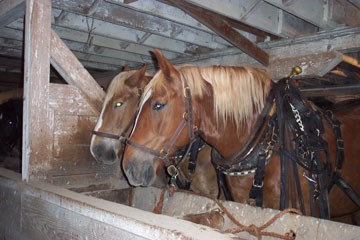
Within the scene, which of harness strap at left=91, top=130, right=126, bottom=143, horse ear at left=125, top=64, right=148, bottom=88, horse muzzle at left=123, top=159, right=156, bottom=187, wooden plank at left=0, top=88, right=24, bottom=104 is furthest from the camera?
wooden plank at left=0, top=88, right=24, bottom=104

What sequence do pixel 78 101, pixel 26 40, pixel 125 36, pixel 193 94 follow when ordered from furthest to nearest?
1. pixel 125 36
2. pixel 78 101
3. pixel 26 40
4. pixel 193 94

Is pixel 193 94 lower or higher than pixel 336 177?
higher

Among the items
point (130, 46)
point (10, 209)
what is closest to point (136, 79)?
point (130, 46)

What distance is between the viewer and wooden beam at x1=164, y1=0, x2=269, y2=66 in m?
2.60

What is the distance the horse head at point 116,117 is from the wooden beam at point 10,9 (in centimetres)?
94

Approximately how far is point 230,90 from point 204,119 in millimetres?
272

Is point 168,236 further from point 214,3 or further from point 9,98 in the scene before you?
point 9,98

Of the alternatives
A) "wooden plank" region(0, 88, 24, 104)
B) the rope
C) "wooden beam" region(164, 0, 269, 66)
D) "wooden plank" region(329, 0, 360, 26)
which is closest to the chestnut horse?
the rope

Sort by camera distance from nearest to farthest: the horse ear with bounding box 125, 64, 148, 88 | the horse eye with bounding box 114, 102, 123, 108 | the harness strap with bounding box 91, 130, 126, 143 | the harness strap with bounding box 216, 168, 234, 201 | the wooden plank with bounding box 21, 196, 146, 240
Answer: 1. the wooden plank with bounding box 21, 196, 146, 240
2. the harness strap with bounding box 216, 168, 234, 201
3. the harness strap with bounding box 91, 130, 126, 143
4. the horse eye with bounding box 114, 102, 123, 108
5. the horse ear with bounding box 125, 64, 148, 88

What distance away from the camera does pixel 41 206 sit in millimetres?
1891

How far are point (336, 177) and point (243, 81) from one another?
101cm

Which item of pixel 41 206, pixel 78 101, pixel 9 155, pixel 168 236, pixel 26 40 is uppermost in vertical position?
pixel 26 40

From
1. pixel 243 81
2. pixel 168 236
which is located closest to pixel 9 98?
pixel 243 81

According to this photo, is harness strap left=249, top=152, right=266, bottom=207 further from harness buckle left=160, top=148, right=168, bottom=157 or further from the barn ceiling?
the barn ceiling
